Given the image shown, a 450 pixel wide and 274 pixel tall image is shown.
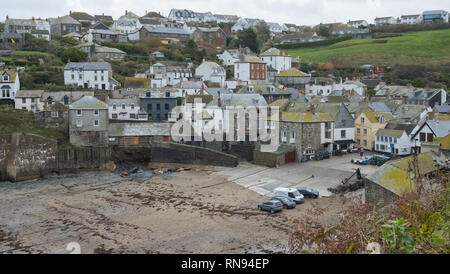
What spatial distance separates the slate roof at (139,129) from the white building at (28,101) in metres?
9.91

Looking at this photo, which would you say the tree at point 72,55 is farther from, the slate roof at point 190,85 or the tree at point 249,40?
the tree at point 249,40

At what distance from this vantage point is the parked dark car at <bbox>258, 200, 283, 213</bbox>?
2119 cm

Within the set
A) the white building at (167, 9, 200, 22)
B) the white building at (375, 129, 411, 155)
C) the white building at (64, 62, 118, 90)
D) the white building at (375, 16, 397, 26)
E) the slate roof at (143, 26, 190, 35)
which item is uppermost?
the white building at (375, 16, 397, 26)

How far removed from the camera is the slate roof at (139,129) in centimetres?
3688

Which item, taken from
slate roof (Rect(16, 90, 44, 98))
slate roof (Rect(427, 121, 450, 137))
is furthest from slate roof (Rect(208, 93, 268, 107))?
slate roof (Rect(16, 90, 44, 98))

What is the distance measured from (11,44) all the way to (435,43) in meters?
82.3

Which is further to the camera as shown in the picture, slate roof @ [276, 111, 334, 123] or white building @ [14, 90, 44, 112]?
white building @ [14, 90, 44, 112]

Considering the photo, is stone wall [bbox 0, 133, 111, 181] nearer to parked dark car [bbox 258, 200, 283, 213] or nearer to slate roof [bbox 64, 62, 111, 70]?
parked dark car [bbox 258, 200, 283, 213]

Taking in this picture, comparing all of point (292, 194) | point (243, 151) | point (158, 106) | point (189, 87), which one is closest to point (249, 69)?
point (189, 87)

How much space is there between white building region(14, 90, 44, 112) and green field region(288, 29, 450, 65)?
56.4 m

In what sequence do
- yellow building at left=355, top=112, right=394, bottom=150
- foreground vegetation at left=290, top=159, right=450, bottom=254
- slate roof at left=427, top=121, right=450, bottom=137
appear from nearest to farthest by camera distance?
foreground vegetation at left=290, top=159, right=450, bottom=254
slate roof at left=427, top=121, right=450, bottom=137
yellow building at left=355, top=112, right=394, bottom=150

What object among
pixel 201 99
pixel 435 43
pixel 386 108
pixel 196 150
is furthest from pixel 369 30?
pixel 196 150

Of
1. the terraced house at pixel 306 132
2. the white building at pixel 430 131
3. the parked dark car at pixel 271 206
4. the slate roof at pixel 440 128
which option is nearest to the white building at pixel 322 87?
the terraced house at pixel 306 132

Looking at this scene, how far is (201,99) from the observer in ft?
140
